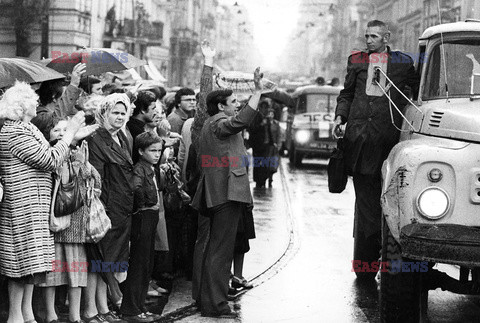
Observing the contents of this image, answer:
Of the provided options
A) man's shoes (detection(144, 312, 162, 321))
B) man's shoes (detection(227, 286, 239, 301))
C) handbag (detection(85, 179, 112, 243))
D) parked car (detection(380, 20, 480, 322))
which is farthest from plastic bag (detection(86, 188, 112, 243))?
parked car (detection(380, 20, 480, 322))

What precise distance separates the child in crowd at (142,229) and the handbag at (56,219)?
85cm

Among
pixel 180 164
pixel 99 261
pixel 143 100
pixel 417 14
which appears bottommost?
pixel 99 261

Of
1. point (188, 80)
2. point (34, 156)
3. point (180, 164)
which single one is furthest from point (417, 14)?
point (34, 156)

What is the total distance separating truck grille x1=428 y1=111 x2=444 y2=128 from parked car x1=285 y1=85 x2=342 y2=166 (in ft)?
65.4

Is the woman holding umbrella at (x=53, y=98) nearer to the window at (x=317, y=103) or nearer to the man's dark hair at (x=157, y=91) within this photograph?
the man's dark hair at (x=157, y=91)

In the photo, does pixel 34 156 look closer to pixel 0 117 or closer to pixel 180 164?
pixel 0 117

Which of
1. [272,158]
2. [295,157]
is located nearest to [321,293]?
[272,158]

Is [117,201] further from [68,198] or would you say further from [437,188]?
[437,188]

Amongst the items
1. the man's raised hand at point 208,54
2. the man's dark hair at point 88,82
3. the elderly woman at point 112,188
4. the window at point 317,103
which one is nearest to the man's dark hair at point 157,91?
the man's dark hair at point 88,82

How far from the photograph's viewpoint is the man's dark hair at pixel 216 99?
28.2ft

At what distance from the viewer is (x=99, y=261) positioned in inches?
300

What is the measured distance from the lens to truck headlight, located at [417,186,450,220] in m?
6.48

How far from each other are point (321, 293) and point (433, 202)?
9.78ft

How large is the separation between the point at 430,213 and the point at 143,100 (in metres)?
3.55
